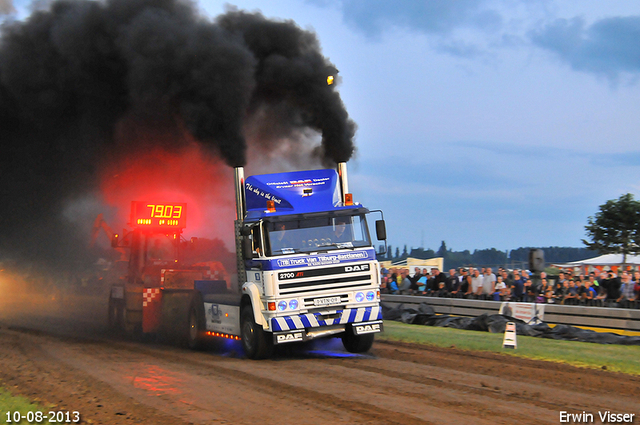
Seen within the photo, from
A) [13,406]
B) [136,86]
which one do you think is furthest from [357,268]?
[136,86]

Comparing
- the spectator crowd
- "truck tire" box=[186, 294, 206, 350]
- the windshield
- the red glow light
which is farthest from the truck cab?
the red glow light

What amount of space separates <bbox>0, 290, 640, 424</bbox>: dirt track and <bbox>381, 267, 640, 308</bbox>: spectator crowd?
20.5 feet

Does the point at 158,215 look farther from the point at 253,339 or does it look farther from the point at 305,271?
the point at 305,271

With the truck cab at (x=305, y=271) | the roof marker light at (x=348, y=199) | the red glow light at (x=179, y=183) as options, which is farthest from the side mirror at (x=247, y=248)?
the red glow light at (x=179, y=183)

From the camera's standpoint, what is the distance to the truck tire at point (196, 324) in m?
14.0

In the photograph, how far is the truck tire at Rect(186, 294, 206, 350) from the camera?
1405 centimetres

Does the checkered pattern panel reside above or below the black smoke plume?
below

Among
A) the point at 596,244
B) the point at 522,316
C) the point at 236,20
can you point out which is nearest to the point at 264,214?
the point at 522,316

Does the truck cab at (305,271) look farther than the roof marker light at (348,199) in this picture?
No

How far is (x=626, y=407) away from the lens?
725cm

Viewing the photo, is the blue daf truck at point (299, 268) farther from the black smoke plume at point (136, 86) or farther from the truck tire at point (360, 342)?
the black smoke plume at point (136, 86)

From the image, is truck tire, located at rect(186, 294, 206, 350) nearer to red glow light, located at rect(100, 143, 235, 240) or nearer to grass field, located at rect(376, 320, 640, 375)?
grass field, located at rect(376, 320, 640, 375)

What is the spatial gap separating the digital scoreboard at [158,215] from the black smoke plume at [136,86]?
97.8 inches

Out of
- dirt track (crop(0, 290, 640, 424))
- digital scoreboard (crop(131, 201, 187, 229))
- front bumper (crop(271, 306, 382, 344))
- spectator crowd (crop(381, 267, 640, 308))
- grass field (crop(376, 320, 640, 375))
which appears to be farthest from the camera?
digital scoreboard (crop(131, 201, 187, 229))
